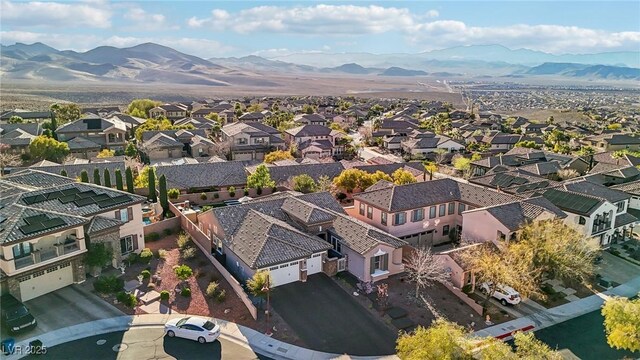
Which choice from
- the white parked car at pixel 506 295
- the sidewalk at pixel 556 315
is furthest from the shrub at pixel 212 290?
the white parked car at pixel 506 295

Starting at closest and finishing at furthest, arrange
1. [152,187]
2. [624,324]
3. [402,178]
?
[624,324], [152,187], [402,178]

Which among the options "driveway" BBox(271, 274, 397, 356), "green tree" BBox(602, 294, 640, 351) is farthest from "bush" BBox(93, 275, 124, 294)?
"green tree" BBox(602, 294, 640, 351)

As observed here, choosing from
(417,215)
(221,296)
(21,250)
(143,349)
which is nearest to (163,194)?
(21,250)

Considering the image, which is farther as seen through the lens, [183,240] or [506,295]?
[183,240]

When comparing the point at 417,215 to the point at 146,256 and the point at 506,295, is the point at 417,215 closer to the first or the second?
the point at 506,295

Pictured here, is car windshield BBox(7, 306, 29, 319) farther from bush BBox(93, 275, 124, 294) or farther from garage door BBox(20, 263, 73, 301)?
bush BBox(93, 275, 124, 294)

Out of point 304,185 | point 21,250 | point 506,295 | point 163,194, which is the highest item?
point 21,250
